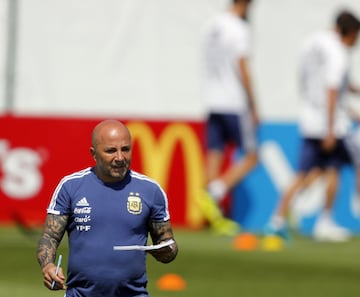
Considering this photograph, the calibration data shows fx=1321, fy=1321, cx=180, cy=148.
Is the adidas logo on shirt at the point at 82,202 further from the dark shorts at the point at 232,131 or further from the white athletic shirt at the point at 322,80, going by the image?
the dark shorts at the point at 232,131

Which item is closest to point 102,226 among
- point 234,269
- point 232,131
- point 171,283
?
point 171,283

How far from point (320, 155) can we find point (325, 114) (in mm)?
540

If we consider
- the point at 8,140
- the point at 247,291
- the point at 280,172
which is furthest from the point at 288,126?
the point at 247,291

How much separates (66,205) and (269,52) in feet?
37.2

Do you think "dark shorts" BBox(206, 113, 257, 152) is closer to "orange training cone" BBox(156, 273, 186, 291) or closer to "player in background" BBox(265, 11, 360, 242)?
"player in background" BBox(265, 11, 360, 242)

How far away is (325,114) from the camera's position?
15078mm

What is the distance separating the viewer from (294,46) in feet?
57.8

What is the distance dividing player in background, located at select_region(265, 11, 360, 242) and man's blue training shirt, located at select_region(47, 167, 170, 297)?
8190 millimetres

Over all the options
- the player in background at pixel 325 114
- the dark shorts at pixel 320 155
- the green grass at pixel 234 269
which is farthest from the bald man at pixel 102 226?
the dark shorts at pixel 320 155

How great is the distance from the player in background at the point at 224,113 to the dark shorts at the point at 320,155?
596mm

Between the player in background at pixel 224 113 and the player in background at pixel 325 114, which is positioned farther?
the player in background at pixel 224 113

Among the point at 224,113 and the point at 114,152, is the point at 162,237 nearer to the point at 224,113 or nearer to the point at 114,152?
the point at 114,152

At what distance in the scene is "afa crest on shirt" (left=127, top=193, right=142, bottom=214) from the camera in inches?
257

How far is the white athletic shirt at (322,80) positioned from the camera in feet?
48.6
